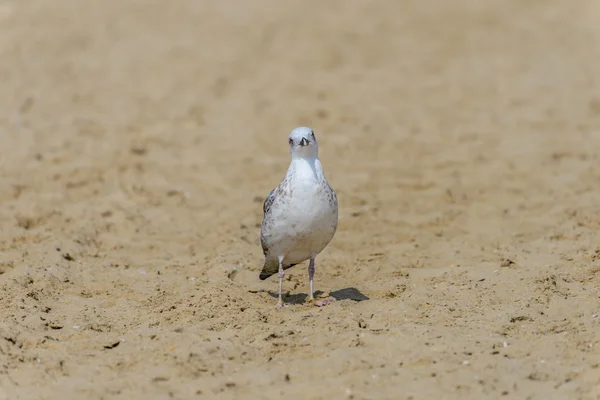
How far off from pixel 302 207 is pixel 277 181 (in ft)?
12.7

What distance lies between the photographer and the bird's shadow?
6992 mm

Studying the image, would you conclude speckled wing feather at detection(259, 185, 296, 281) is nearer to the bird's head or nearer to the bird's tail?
the bird's tail

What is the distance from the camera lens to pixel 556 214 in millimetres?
8867

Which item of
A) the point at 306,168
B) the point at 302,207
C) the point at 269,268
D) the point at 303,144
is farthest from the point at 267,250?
the point at 303,144

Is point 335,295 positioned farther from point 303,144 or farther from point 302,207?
point 303,144

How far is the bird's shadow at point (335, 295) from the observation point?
6.99m

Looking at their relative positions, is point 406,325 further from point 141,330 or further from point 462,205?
point 462,205

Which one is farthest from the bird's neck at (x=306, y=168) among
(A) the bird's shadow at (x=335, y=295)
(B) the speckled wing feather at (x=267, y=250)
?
(A) the bird's shadow at (x=335, y=295)

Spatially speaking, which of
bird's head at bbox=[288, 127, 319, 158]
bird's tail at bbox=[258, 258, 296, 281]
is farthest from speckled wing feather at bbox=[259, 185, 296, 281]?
bird's head at bbox=[288, 127, 319, 158]

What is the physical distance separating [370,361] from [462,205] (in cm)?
440

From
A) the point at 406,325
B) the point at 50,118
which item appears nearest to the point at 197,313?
Result: the point at 406,325

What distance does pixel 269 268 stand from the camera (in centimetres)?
728

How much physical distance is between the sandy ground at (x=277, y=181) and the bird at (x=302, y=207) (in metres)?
0.53

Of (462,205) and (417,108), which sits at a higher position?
(417,108)
